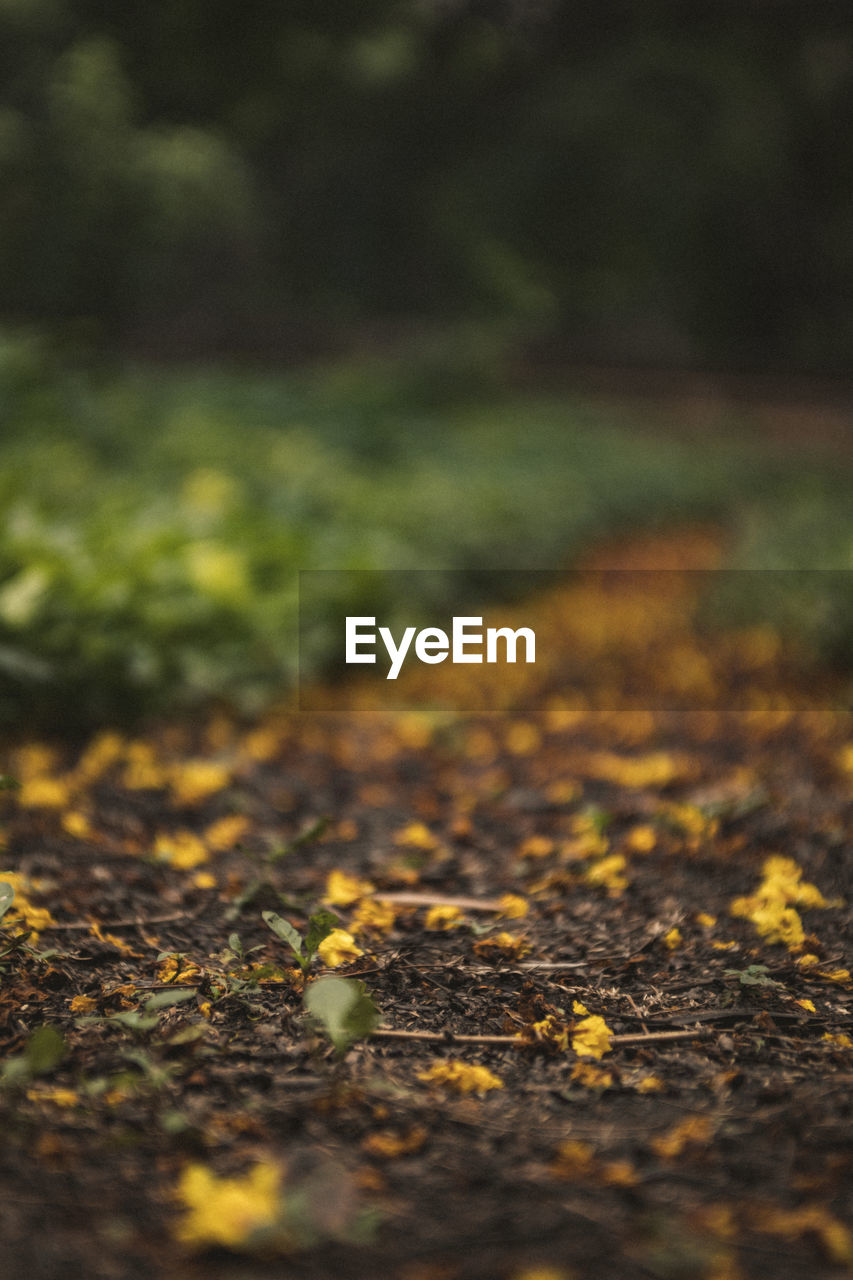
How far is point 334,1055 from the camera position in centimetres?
159

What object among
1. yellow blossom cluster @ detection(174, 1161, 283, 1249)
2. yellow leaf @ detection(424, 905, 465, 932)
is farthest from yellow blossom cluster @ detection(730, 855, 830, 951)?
yellow blossom cluster @ detection(174, 1161, 283, 1249)

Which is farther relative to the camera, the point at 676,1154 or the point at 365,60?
the point at 365,60

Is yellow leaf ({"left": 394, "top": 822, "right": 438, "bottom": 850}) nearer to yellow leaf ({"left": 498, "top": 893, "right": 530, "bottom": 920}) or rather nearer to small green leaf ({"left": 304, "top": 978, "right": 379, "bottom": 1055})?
yellow leaf ({"left": 498, "top": 893, "right": 530, "bottom": 920})

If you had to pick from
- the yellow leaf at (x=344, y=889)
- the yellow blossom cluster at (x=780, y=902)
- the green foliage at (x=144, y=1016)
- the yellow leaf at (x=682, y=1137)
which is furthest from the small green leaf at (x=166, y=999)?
the yellow blossom cluster at (x=780, y=902)

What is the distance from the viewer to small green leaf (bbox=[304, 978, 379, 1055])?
1.48 metres

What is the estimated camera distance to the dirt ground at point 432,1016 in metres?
1.24

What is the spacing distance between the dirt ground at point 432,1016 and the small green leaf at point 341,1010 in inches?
3.0

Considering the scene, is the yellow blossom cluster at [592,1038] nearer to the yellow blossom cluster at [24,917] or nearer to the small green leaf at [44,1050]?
the small green leaf at [44,1050]

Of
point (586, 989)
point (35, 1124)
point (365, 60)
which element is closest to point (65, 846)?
point (35, 1124)

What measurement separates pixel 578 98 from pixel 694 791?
16.8m

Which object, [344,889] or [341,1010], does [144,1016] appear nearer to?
[341,1010]

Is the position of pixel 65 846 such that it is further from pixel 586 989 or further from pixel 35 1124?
pixel 586 989

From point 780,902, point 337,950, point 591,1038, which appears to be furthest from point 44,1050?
point 780,902

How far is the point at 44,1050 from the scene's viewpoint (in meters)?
1.44
